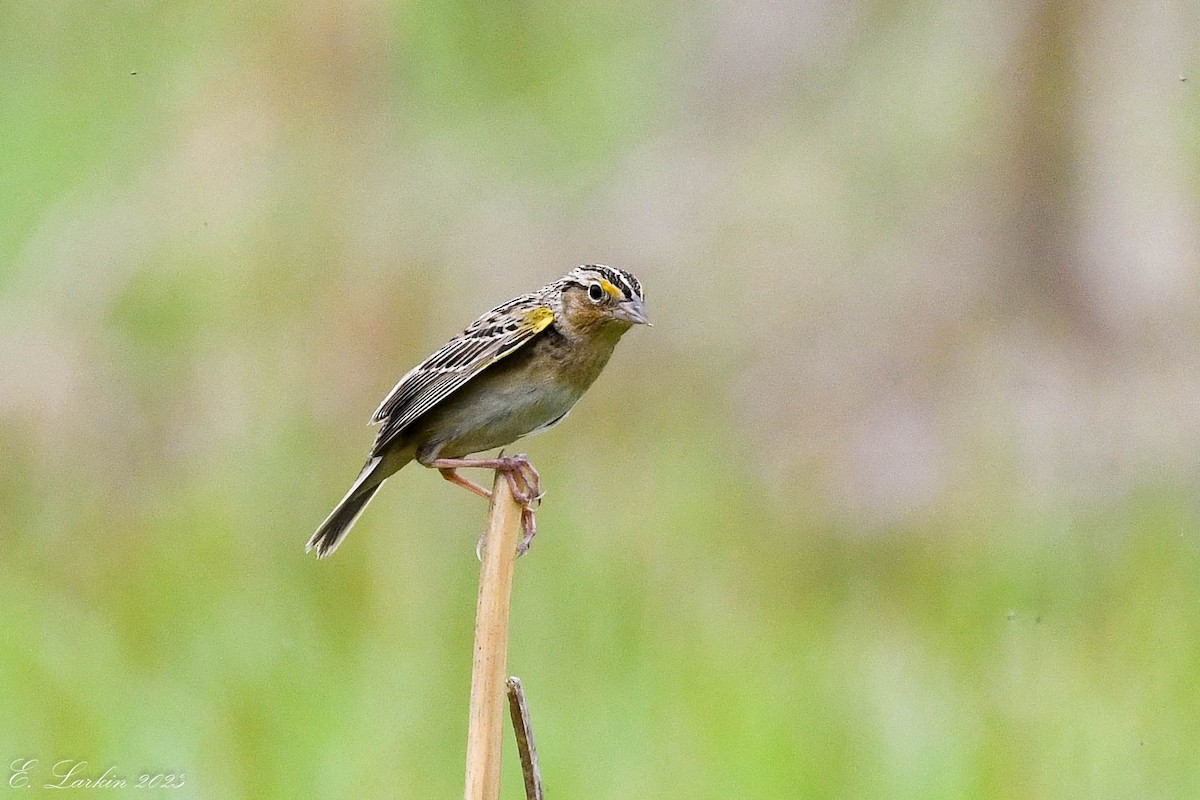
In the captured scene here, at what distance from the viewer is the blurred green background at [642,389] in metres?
4.95

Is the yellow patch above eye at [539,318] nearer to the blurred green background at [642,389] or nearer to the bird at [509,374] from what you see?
the bird at [509,374]

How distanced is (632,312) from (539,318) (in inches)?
11.3

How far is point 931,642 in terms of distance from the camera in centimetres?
535

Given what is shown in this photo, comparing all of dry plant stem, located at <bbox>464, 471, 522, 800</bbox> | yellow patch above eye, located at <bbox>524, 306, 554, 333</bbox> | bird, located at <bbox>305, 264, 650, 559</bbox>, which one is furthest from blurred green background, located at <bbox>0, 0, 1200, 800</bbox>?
dry plant stem, located at <bbox>464, 471, 522, 800</bbox>

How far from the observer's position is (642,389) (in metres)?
5.97

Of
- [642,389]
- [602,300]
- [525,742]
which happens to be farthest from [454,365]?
[642,389]

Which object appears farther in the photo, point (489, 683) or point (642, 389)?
point (642, 389)

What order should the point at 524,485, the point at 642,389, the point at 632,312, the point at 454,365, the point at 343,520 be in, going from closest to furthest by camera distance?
1. the point at 524,485
2. the point at 632,312
3. the point at 454,365
4. the point at 343,520
5. the point at 642,389

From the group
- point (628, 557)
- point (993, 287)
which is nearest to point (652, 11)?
point (993, 287)

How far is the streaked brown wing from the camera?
3.71 meters

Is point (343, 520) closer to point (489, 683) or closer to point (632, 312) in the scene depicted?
point (632, 312)

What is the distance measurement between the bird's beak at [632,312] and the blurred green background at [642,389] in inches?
70.7

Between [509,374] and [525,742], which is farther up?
[509,374]

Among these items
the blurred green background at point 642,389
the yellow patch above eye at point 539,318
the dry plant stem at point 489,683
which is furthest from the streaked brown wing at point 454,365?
the blurred green background at point 642,389
